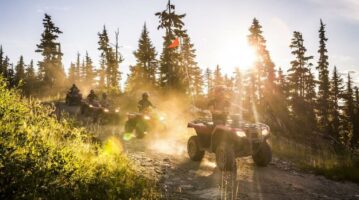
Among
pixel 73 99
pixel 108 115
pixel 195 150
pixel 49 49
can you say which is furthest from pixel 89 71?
pixel 195 150

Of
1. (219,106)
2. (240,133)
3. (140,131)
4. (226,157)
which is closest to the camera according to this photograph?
(240,133)

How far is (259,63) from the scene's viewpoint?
44375 millimetres

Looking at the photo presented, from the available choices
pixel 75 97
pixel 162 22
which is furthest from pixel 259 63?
pixel 75 97

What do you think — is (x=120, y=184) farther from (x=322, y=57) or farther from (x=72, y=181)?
(x=322, y=57)

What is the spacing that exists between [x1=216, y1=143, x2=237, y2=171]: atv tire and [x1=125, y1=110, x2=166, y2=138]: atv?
737 cm

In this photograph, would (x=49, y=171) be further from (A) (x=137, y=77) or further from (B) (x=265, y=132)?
(A) (x=137, y=77)

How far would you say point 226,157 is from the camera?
861 cm

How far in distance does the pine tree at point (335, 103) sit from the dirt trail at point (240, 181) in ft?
117

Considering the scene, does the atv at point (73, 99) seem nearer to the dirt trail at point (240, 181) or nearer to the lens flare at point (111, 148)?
the lens flare at point (111, 148)

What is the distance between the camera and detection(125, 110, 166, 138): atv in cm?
1566

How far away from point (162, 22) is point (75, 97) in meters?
13.3

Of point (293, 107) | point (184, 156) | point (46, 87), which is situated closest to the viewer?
point (184, 156)

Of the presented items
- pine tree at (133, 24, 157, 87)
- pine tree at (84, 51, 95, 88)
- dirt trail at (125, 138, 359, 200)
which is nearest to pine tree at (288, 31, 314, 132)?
pine tree at (133, 24, 157, 87)

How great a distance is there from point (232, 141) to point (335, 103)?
42.9 m
